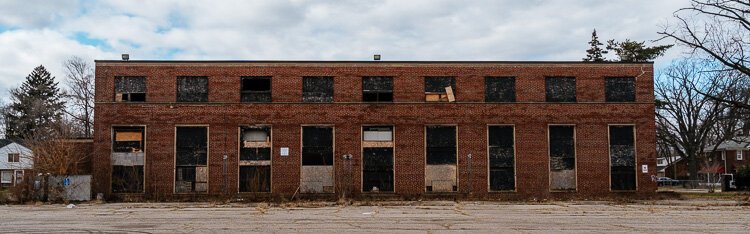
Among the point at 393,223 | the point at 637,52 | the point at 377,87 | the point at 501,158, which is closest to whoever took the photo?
the point at 393,223

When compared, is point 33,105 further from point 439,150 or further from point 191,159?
point 439,150

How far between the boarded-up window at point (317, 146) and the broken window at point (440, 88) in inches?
242

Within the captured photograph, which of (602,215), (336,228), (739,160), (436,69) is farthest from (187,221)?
(739,160)

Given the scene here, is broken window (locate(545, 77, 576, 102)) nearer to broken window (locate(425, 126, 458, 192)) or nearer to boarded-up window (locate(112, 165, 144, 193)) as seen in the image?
broken window (locate(425, 126, 458, 192))

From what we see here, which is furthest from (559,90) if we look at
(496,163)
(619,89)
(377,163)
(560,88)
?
(377,163)

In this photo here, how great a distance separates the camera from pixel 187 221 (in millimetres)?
24766

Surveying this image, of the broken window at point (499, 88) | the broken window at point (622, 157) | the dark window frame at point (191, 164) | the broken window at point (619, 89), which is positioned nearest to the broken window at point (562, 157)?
the broken window at point (622, 157)

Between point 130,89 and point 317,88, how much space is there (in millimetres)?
10917

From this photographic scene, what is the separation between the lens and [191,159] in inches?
1758

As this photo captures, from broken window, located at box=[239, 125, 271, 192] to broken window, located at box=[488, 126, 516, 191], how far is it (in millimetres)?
13084

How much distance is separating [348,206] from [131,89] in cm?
1676

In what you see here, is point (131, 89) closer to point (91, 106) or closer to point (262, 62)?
point (262, 62)

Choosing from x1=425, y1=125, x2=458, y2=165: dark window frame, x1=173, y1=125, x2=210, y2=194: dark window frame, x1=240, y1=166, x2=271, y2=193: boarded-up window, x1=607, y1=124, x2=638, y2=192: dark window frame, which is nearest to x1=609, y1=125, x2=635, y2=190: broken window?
x1=607, y1=124, x2=638, y2=192: dark window frame

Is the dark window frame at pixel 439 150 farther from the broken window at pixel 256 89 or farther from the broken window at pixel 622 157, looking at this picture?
the broken window at pixel 256 89
